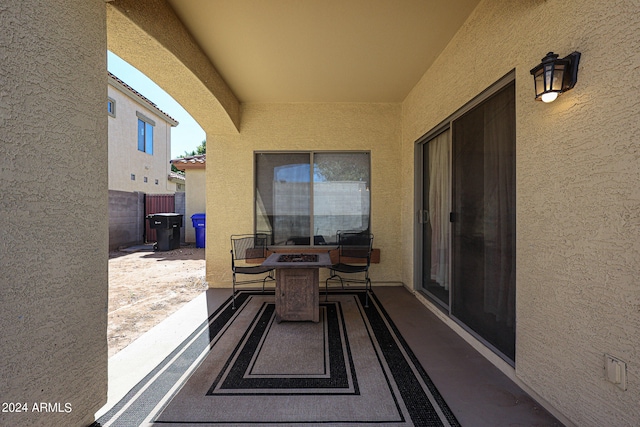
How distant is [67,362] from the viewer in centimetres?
146

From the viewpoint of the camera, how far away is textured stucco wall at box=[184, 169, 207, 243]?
906cm

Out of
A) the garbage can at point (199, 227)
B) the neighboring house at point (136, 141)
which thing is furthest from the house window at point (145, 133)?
the garbage can at point (199, 227)

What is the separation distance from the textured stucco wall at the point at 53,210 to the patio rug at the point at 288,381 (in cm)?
46

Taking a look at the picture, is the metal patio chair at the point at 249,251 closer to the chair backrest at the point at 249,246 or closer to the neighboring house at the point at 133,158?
the chair backrest at the point at 249,246

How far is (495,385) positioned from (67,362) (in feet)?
8.98

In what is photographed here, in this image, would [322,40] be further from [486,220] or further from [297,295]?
[297,295]

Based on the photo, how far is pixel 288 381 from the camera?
206 centimetres

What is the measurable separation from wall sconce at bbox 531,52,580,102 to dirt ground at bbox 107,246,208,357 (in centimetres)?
383

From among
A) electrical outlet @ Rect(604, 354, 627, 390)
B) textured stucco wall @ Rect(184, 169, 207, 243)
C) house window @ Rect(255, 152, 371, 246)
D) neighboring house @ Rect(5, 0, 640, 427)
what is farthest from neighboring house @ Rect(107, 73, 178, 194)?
electrical outlet @ Rect(604, 354, 627, 390)

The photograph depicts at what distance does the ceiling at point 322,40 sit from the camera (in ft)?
7.95

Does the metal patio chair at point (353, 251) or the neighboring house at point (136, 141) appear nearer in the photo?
the metal patio chair at point (353, 251)

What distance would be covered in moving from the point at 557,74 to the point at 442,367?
2193mm

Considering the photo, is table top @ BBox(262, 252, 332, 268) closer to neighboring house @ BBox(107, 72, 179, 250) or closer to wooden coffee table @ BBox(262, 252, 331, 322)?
wooden coffee table @ BBox(262, 252, 331, 322)

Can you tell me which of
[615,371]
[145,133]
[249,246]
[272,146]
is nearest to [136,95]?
[145,133]
